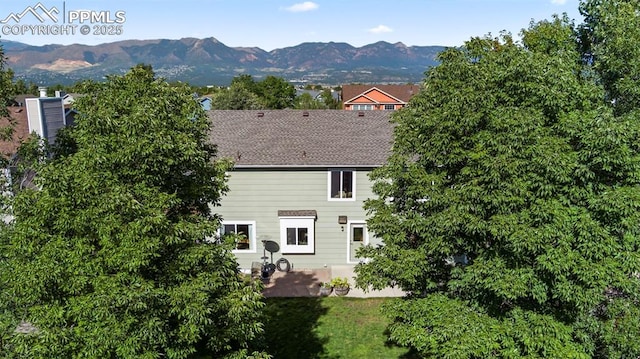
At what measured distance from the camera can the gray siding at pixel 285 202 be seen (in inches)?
798

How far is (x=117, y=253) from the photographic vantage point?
23.1 ft

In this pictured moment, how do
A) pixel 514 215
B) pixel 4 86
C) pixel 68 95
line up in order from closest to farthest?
Answer: 1. pixel 514 215
2. pixel 4 86
3. pixel 68 95

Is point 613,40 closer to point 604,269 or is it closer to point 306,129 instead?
point 604,269

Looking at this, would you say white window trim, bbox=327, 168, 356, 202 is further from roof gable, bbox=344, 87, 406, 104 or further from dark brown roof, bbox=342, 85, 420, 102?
dark brown roof, bbox=342, 85, 420, 102

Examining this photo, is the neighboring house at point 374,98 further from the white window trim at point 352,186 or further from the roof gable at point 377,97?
the white window trim at point 352,186

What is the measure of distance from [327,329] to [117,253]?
10.4m

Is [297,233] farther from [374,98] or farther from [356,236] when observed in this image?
[374,98]

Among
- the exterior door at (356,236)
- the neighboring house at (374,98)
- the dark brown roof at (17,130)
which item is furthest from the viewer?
the neighboring house at (374,98)

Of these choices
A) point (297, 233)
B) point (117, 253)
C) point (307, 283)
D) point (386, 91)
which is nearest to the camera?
point (117, 253)

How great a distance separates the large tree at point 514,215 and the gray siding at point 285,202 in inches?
345

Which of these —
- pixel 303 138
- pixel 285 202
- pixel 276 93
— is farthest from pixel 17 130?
pixel 276 93

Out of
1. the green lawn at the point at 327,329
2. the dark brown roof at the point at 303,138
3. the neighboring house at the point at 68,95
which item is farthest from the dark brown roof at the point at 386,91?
the green lawn at the point at 327,329

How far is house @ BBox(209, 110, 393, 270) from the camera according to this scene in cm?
2019

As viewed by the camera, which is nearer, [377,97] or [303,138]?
[303,138]
